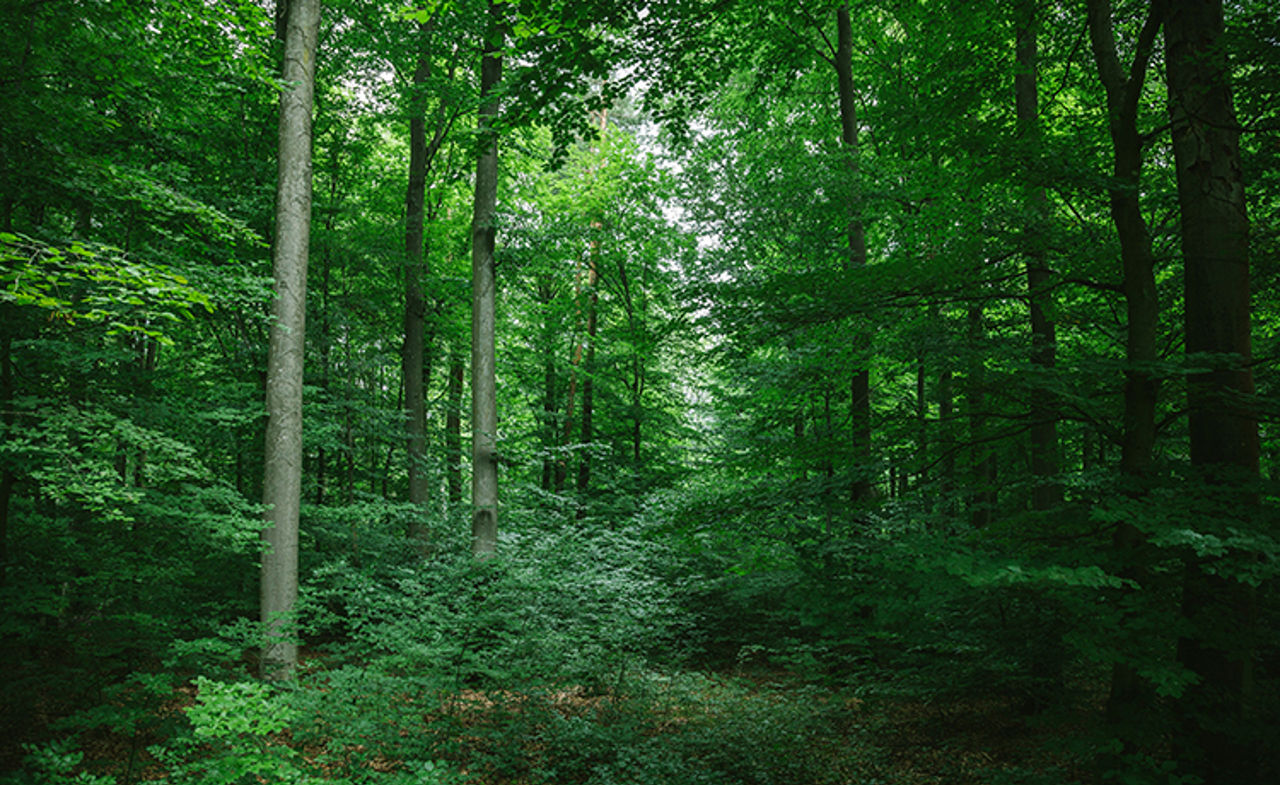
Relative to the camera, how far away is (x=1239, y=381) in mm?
3426

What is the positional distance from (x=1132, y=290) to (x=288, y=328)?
758 centimetres

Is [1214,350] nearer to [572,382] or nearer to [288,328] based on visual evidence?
[288,328]

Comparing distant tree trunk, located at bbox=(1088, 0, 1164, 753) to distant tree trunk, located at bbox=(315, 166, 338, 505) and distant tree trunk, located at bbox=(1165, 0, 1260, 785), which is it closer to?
distant tree trunk, located at bbox=(1165, 0, 1260, 785)

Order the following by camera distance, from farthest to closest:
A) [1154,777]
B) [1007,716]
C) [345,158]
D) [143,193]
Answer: [345,158] → [1007,716] → [143,193] → [1154,777]

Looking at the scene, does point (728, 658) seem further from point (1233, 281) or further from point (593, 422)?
point (1233, 281)

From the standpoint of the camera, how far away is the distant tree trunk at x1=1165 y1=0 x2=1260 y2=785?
10.1ft

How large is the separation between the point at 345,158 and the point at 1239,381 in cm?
1414

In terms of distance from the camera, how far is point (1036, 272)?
5.18 m

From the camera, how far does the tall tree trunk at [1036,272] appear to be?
4.03 metres

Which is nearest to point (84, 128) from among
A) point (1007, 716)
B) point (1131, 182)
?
point (1131, 182)

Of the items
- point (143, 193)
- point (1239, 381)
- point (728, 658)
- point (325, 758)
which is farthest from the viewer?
point (728, 658)

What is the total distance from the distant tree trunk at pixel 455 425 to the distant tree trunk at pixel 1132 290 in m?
12.8

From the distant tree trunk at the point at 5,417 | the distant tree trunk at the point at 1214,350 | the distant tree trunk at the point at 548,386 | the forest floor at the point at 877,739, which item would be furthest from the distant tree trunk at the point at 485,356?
the distant tree trunk at the point at 1214,350

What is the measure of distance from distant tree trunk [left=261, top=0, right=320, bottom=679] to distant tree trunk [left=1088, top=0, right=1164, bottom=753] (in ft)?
A: 23.9
